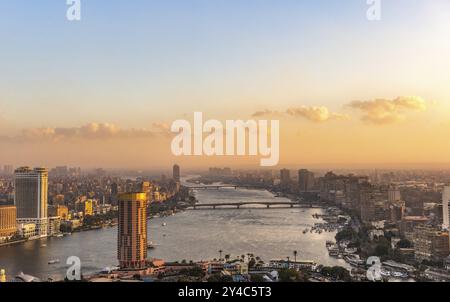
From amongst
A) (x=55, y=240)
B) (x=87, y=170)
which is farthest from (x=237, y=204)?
(x=87, y=170)

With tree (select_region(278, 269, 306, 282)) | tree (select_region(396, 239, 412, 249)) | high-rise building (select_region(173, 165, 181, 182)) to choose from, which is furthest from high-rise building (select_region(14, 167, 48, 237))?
tree (select_region(396, 239, 412, 249))

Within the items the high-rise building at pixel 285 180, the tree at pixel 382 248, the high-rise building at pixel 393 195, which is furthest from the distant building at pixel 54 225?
the high-rise building at pixel 393 195

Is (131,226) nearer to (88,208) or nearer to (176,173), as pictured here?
(176,173)

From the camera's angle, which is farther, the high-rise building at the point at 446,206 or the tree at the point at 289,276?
the high-rise building at the point at 446,206

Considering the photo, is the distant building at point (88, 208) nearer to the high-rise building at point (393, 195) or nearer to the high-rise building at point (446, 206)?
the high-rise building at point (393, 195)

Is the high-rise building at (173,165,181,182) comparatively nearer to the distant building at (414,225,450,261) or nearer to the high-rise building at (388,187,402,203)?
the distant building at (414,225,450,261)

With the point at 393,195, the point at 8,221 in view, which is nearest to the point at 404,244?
the point at 393,195
